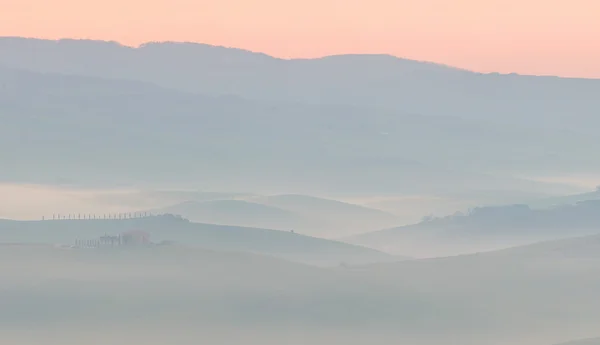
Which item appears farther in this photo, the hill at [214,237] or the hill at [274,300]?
the hill at [214,237]

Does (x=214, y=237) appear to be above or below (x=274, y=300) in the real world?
above

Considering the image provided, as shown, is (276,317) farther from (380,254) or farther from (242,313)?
(380,254)

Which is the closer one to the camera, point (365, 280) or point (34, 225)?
point (365, 280)

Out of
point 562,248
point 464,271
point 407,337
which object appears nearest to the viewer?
point 407,337

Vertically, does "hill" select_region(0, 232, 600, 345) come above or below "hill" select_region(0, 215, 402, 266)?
below

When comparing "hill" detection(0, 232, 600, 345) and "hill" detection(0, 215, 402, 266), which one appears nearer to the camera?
"hill" detection(0, 232, 600, 345)

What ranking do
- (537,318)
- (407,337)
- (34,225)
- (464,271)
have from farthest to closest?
(34,225) < (464,271) < (537,318) < (407,337)

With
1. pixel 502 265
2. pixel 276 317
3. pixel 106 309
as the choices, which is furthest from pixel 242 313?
pixel 502 265

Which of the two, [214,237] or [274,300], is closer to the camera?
[274,300]
